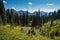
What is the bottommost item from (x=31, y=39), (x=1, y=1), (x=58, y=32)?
(x=58, y=32)

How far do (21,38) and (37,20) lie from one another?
100792mm

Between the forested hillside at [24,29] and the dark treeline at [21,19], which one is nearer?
the forested hillside at [24,29]

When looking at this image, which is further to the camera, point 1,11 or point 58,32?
point 58,32

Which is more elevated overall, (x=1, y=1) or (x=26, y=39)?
(x=1, y=1)

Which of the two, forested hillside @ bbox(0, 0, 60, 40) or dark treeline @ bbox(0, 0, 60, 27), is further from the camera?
dark treeline @ bbox(0, 0, 60, 27)

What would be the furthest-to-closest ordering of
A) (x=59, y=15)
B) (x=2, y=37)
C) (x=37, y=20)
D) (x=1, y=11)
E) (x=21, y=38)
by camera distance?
1. (x=59, y=15)
2. (x=37, y=20)
3. (x=1, y=11)
4. (x=21, y=38)
5. (x=2, y=37)

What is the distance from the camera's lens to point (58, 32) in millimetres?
59531

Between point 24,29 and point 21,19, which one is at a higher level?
point 24,29

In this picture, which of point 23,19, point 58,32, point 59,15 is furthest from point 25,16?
point 58,32

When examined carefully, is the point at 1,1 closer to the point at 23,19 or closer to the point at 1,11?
the point at 1,11

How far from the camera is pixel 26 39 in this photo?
1283cm

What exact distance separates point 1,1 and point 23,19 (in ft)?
199

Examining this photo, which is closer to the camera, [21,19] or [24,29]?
[24,29]

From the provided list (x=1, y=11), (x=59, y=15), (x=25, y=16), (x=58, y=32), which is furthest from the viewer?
(x=59, y=15)
